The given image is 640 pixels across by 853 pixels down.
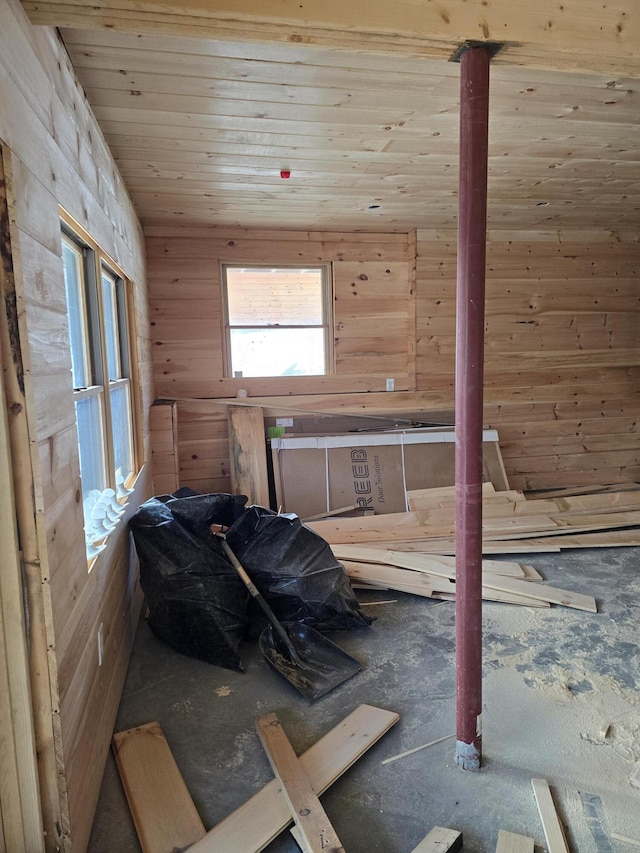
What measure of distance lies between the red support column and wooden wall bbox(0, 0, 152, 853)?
1.19 meters

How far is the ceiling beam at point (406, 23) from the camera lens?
1.32 meters

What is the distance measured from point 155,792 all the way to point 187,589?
0.82m

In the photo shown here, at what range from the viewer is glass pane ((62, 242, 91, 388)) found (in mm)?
1932

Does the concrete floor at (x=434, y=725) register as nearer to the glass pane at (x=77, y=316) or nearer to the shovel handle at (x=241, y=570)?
the shovel handle at (x=241, y=570)

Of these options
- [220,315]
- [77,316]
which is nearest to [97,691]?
[77,316]

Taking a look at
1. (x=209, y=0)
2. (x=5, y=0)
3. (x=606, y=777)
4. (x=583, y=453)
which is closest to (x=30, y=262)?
(x=5, y=0)

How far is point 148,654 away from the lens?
8.32 feet

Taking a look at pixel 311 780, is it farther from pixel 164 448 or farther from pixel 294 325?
pixel 294 325

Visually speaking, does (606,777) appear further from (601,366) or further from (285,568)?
(601,366)

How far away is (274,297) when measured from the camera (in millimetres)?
4480

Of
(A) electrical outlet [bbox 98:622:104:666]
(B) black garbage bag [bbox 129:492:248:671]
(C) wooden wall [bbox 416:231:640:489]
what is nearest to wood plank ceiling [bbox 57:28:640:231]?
(C) wooden wall [bbox 416:231:640:489]

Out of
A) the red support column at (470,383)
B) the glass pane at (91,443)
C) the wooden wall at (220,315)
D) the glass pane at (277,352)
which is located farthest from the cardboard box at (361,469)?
the red support column at (470,383)

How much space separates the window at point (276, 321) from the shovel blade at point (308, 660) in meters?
2.49

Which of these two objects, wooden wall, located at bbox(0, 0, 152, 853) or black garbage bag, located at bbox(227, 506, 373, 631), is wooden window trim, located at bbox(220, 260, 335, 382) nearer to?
black garbage bag, located at bbox(227, 506, 373, 631)
